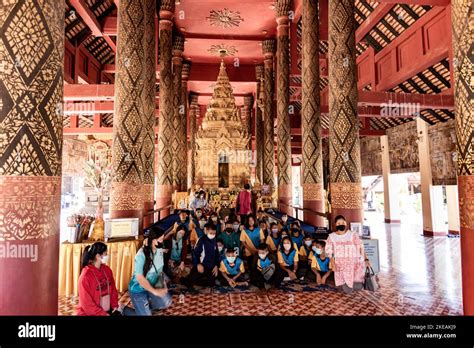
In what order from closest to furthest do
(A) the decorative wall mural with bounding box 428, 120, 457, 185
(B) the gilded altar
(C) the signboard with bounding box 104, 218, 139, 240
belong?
(C) the signboard with bounding box 104, 218, 139, 240, (A) the decorative wall mural with bounding box 428, 120, 457, 185, (B) the gilded altar

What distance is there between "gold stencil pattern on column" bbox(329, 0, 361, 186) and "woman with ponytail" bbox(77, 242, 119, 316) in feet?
12.3

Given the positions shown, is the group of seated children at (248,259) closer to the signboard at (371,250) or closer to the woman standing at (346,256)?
the woman standing at (346,256)

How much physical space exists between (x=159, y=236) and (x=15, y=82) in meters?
2.30

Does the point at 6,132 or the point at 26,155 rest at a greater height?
the point at 6,132

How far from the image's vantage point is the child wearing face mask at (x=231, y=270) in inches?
186

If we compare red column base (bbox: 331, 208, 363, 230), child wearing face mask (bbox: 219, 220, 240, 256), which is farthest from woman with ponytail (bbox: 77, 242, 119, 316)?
red column base (bbox: 331, 208, 363, 230)

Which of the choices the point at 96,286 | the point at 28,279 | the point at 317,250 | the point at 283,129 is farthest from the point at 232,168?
the point at 28,279

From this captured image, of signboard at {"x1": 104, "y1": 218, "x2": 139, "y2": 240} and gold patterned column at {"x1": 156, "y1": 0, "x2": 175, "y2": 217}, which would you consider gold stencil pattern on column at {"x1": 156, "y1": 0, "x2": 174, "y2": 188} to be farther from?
signboard at {"x1": 104, "y1": 218, "x2": 139, "y2": 240}

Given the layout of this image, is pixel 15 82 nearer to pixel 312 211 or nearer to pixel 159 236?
pixel 159 236

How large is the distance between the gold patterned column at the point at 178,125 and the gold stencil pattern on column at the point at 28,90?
35.9ft

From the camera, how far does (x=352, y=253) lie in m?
4.35

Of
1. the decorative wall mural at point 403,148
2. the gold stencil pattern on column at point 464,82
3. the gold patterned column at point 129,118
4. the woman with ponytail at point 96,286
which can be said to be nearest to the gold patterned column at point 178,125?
the gold patterned column at point 129,118

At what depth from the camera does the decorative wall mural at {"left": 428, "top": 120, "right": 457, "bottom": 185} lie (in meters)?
10.3
